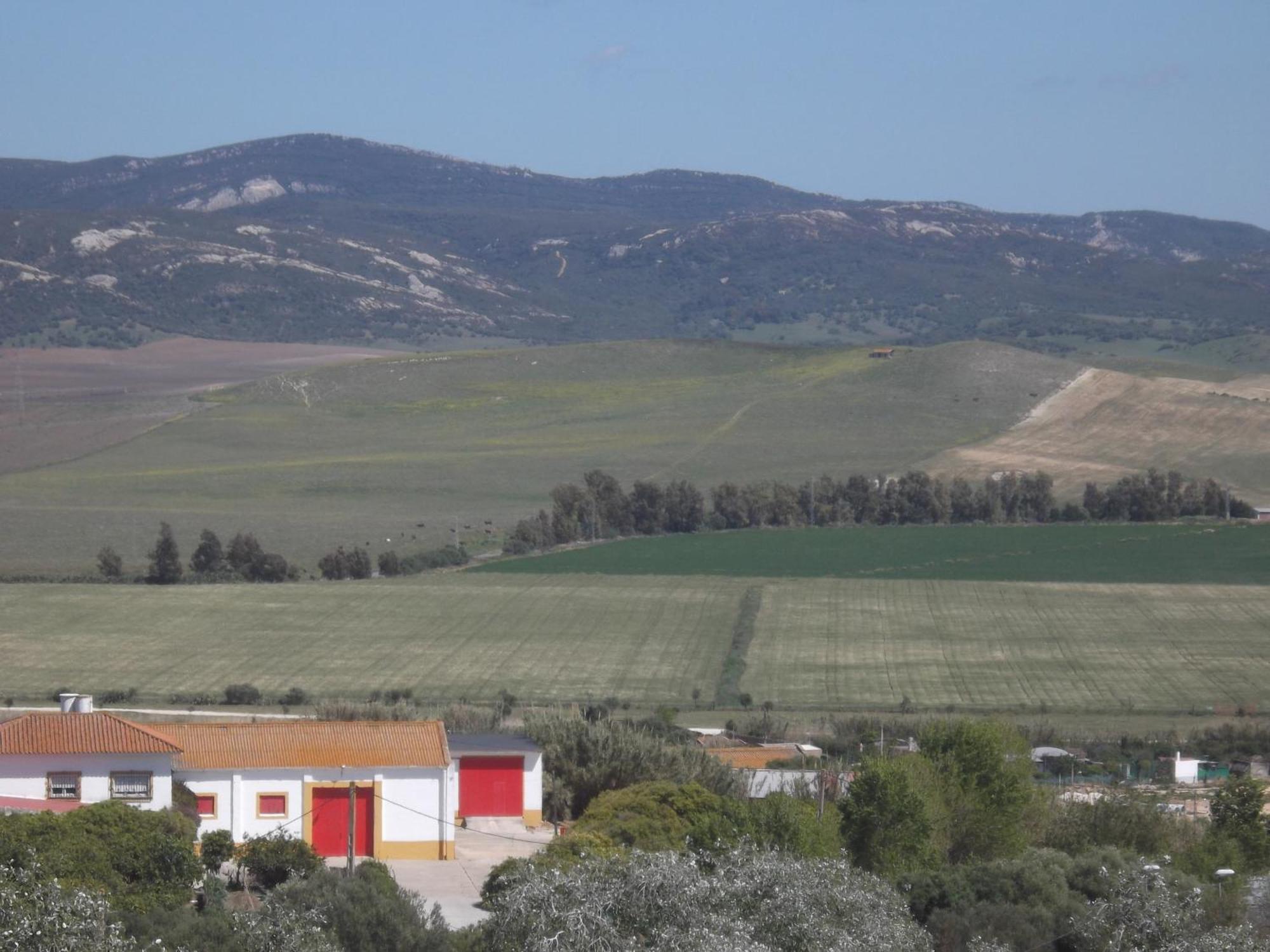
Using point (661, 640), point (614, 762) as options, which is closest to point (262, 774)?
point (614, 762)

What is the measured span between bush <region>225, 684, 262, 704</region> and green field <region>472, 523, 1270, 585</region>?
946 inches

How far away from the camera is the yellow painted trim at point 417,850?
95.7 ft

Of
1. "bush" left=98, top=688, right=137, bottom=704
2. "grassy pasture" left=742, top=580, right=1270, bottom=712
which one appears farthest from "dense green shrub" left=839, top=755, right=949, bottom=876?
"bush" left=98, top=688, right=137, bottom=704

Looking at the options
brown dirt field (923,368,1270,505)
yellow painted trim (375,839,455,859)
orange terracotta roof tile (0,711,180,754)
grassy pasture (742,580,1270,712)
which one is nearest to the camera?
orange terracotta roof tile (0,711,180,754)

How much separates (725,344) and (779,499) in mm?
75173

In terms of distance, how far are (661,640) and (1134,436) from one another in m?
59.6

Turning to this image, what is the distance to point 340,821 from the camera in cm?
2939

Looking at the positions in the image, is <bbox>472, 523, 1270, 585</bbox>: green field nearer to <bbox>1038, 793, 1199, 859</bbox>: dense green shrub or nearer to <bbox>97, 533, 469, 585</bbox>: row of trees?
<bbox>97, 533, 469, 585</bbox>: row of trees

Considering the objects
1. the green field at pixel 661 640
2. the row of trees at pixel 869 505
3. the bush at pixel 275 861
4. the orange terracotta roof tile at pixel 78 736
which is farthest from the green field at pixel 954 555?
the bush at pixel 275 861

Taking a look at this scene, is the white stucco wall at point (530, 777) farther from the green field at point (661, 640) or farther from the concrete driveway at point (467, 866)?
the green field at point (661, 640)

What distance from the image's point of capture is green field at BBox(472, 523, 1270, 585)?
227ft

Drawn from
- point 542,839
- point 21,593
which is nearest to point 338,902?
point 542,839

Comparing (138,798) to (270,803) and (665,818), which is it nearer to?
(270,803)

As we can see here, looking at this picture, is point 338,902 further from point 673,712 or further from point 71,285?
point 71,285
